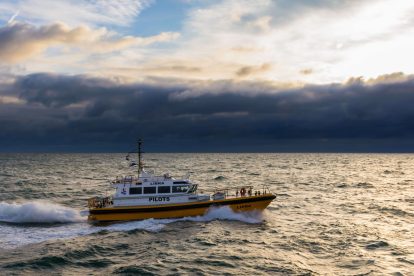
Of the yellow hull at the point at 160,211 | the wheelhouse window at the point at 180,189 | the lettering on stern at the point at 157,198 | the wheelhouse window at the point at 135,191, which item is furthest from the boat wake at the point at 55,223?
the wheelhouse window at the point at 135,191

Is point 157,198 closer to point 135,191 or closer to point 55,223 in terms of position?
point 135,191

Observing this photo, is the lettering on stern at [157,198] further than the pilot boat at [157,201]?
Yes

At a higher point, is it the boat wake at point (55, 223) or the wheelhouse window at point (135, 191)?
the wheelhouse window at point (135, 191)

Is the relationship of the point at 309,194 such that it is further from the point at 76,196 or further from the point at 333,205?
the point at 76,196

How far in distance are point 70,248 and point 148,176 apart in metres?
10.2

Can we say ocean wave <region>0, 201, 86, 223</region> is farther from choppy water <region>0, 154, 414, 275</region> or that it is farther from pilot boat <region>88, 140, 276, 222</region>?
pilot boat <region>88, 140, 276, 222</region>

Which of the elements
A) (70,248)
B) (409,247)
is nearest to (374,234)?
(409,247)

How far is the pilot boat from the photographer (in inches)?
1278

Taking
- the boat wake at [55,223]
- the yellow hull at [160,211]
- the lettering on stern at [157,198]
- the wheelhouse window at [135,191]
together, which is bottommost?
the boat wake at [55,223]

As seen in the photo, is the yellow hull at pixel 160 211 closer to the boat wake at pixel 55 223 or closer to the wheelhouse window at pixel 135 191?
the boat wake at pixel 55 223

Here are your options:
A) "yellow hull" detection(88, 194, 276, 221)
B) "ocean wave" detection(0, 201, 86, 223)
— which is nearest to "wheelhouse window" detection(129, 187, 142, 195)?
"yellow hull" detection(88, 194, 276, 221)

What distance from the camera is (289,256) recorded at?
75.6ft

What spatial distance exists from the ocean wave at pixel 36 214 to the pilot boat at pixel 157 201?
128 inches

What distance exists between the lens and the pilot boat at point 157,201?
107 ft
